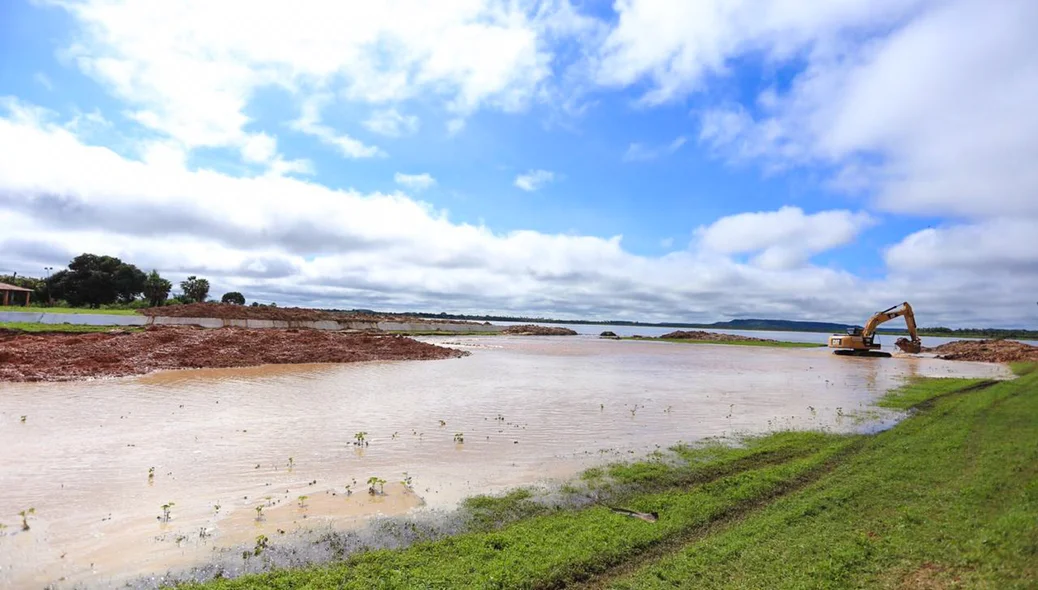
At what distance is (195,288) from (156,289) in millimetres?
9034

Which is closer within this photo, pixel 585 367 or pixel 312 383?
pixel 312 383

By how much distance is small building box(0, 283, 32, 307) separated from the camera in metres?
75.7

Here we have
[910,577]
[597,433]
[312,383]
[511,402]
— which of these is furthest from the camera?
[312,383]

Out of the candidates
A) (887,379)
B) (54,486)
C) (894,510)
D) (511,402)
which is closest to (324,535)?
(54,486)

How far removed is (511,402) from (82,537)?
1444 centimetres

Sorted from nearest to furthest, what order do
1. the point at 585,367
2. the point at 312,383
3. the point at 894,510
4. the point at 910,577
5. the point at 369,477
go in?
the point at 910,577 → the point at 894,510 → the point at 369,477 → the point at 312,383 → the point at 585,367

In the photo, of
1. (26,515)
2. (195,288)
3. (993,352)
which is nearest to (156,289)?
(195,288)

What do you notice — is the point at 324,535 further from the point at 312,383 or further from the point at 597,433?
the point at 312,383

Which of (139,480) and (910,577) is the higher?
(910,577)

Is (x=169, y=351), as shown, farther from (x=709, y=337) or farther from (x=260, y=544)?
(x=709, y=337)

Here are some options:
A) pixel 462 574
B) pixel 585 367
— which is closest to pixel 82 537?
pixel 462 574

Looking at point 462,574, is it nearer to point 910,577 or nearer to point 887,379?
point 910,577

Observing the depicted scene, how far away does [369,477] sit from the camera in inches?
408

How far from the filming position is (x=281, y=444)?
41.9ft
